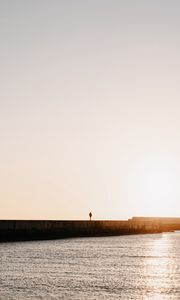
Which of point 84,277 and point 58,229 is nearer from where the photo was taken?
point 84,277

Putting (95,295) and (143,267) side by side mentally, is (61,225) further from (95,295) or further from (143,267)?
(95,295)

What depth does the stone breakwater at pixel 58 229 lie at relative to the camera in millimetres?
81250

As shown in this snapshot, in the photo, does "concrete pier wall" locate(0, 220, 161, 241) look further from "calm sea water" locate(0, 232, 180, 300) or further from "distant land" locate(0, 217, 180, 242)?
"calm sea water" locate(0, 232, 180, 300)

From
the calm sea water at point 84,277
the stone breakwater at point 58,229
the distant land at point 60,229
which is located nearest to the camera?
the calm sea water at point 84,277

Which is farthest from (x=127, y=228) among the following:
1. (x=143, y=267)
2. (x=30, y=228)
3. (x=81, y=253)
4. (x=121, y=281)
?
(x=121, y=281)

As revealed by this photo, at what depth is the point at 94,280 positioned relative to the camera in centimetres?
3594

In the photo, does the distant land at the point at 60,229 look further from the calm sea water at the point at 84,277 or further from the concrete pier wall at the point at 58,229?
the calm sea water at the point at 84,277

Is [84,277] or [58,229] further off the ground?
[58,229]

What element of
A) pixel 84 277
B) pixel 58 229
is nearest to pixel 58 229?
pixel 58 229

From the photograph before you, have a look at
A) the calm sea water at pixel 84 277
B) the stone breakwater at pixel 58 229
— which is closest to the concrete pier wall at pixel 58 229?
the stone breakwater at pixel 58 229

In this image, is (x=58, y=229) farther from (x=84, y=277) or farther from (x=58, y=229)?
(x=84, y=277)

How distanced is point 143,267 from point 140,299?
56.2ft

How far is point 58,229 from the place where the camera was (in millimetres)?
100688

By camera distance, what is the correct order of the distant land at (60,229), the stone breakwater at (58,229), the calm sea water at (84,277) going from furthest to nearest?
1. the distant land at (60,229)
2. the stone breakwater at (58,229)
3. the calm sea water at (84,277)
